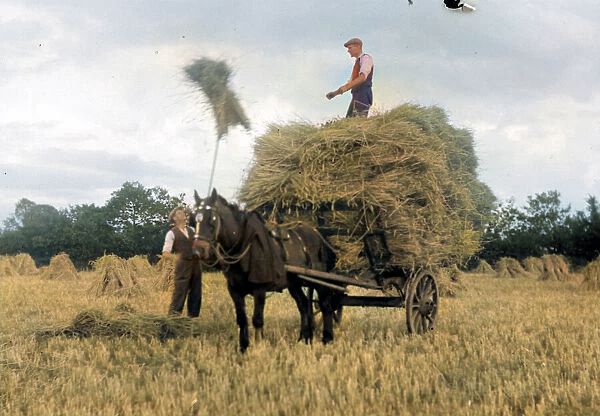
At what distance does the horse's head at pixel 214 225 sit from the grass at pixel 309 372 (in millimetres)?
1181

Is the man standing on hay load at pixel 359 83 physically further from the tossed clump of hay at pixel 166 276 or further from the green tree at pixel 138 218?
the green tree at pixel 138 218

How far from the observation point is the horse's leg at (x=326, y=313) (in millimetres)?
7152

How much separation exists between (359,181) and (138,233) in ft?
83.4

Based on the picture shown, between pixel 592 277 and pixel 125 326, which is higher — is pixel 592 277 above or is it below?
above

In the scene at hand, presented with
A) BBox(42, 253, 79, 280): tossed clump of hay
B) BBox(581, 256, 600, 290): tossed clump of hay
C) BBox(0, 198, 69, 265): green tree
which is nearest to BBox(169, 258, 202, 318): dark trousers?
BBox(42, 253, 79, 280): tossed clump of hay

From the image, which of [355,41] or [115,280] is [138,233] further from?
[355,41]

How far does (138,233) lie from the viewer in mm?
30297

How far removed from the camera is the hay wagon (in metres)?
6.98

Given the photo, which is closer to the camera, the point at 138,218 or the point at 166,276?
the point at 166,276

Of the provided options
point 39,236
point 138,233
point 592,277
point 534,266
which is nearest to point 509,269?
point 534,266

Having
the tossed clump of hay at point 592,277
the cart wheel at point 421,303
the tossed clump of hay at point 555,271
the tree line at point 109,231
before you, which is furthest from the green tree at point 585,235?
the cart wheel at point 421,303

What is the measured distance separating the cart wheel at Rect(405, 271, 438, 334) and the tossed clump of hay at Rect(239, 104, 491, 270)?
0.39m

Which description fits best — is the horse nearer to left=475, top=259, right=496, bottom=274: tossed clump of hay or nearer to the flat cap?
the flat cap

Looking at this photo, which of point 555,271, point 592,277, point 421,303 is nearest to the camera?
point 421,303
